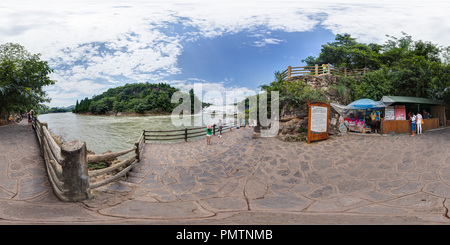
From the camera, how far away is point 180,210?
2.96 meters

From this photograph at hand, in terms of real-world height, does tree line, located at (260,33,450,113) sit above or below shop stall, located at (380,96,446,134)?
above

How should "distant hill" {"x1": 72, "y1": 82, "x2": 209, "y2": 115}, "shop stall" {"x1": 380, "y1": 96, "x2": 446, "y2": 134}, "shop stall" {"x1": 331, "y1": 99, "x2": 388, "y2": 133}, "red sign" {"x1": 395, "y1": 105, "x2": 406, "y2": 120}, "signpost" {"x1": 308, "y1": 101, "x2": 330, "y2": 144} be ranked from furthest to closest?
"distant hill" {"x1": 72, "y1": 82, "x2": 209, "y2": 115} → "red sign" {"x1": 395, "y1": 105, "x2": 406, "y2": 120} → "shop stall" {"x1": 331, "y1": 99, "x2": 388, "y2": 133} → "shop stall" {"x1": 380, "y1": 96, "x2": 446, "y2": 134} → "signpost" {"x1": 308, "y1": 101, "x2": 330, "y2": 144}

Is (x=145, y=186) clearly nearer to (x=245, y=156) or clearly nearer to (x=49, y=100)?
(x=245, y=156)

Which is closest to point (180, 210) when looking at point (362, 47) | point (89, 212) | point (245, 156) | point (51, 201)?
point (89, 212)

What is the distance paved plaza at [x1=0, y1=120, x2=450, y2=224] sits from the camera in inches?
104

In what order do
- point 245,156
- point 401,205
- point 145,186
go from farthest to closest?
point 245,156 < point 145,186 < point 401,205

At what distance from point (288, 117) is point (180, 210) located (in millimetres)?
9602

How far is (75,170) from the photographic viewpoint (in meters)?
2.82

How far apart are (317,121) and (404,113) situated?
5490 mm

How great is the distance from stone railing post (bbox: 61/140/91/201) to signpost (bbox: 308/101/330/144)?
8088 mm

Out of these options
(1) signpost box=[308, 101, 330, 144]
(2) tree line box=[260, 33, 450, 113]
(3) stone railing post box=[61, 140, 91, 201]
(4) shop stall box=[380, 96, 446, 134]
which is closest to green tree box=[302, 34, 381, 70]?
(2) tree line box=[260, 33, 450, 113]

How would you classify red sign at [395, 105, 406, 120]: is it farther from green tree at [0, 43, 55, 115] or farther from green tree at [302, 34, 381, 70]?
green tree at [0, 43, 55, 115]

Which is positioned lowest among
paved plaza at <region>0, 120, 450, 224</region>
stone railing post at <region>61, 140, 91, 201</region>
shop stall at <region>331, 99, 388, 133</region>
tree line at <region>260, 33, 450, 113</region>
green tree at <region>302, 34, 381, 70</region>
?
paved plaza at <region>0, 120, 450, 224</region>

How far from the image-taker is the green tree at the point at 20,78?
9.71 metres
